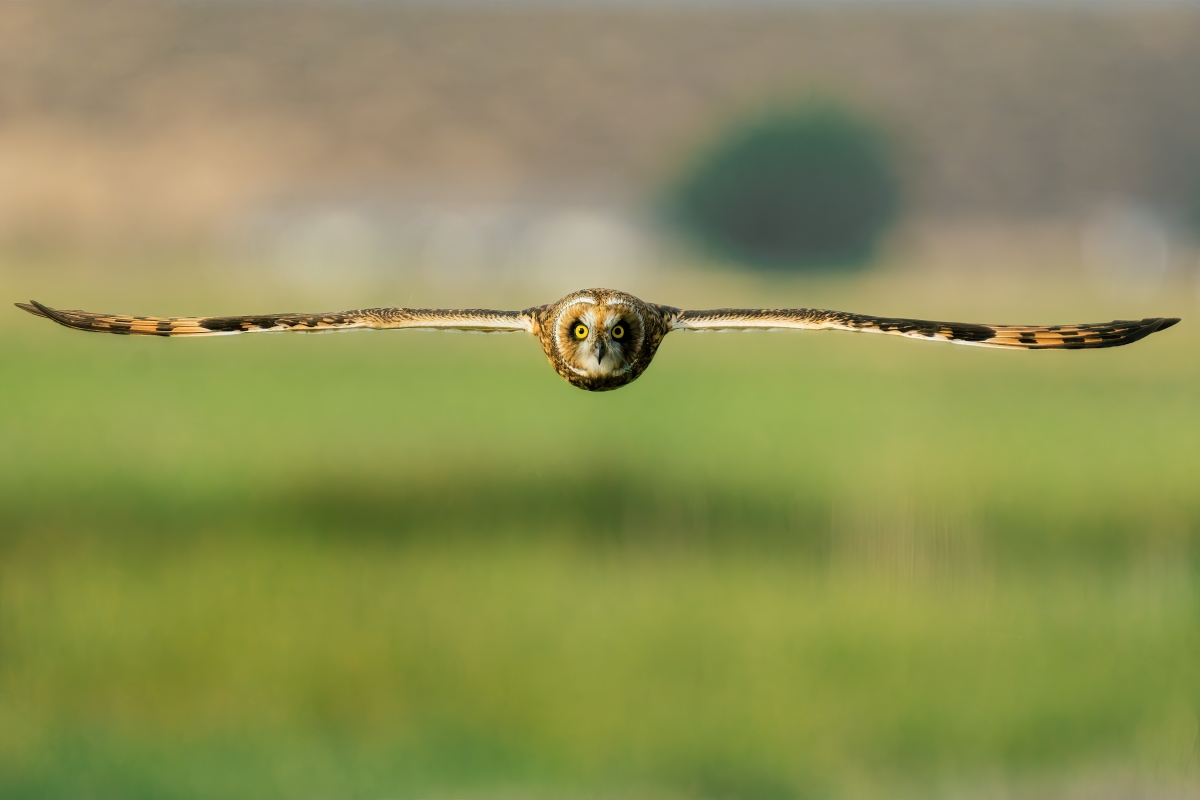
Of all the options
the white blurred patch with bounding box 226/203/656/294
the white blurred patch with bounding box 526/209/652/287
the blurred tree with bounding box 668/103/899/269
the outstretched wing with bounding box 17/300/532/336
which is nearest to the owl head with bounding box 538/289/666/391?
the outstretched wing with bounding box 17/300/532/336

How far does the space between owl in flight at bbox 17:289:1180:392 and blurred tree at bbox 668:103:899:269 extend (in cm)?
7900

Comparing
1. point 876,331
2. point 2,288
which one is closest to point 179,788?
point 876,331

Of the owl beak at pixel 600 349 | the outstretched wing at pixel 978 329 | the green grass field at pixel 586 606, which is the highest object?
the outstretched wing at pixel 978 329

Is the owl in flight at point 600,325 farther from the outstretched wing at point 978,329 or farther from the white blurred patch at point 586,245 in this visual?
the white blurred patch at point 586,245

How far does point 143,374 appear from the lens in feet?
108

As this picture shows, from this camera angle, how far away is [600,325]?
11.0 meters

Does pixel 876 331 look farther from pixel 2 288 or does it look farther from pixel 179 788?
pixel 2 288

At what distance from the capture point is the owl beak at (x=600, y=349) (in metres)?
11.0

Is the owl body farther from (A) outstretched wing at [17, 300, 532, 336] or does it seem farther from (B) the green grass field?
(B) the green grass field

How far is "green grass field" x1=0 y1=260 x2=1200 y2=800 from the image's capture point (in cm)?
1959

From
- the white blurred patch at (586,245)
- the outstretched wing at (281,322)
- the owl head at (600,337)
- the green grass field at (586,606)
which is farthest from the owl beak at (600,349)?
the white blurred patch at (586,245)

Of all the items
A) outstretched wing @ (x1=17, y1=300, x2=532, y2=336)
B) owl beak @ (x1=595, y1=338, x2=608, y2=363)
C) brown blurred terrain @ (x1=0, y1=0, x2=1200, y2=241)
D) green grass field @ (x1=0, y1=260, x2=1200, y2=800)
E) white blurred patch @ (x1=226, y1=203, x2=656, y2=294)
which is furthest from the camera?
brown blurred terrain @ (x1=0, y1=0, x2=1200, y2=241)

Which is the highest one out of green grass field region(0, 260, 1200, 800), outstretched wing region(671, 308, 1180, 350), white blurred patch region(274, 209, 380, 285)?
white blurred patch region(274, 209, 380, 285)

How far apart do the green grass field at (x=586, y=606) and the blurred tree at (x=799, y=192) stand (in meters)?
64.5
